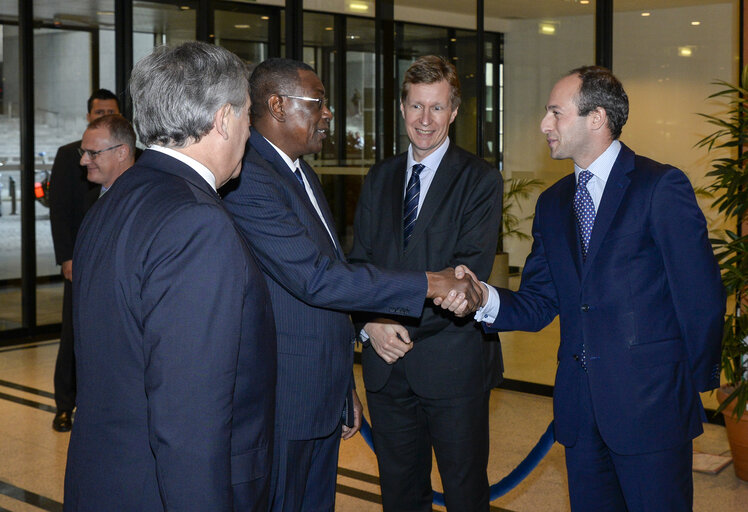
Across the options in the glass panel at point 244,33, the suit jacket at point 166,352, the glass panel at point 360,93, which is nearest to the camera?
the suit jacket at point 166,352

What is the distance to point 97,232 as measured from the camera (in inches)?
72.1

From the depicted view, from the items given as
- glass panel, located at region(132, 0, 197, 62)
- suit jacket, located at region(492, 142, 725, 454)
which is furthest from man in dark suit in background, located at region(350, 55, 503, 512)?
glass panel, located at region(132, 0, 197, 62)

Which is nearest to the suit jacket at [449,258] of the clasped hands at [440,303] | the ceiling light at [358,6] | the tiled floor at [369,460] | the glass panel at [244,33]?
the clasped hands at [440,303]

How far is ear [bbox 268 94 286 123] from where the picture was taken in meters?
2.71

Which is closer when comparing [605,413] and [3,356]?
→ [605,413]

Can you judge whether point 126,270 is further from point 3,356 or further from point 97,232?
point 3,356

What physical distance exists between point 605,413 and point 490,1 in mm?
4374

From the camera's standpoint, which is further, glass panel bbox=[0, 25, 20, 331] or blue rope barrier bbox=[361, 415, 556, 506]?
glass panel bbox=[0, 25, 20, 331]

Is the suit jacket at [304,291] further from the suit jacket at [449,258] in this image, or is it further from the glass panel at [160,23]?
the glass panel at [160,23]

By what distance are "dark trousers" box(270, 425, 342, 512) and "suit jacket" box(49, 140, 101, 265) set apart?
337 cm

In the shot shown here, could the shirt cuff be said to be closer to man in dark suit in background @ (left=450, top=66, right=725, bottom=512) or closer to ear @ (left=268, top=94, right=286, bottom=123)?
man in dark suit in background @ (left=450, top=66, right=725, bottom=512)

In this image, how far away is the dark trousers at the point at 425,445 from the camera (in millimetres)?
3117

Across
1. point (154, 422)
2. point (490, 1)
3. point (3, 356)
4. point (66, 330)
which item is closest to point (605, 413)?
point (154, 422)

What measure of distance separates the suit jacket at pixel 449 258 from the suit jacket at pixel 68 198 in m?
2.92
